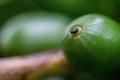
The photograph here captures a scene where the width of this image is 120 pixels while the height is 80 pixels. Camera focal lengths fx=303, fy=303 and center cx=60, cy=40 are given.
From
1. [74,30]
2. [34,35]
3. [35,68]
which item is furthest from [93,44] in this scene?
[34,35]

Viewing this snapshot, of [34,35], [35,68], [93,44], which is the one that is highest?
[34,35]

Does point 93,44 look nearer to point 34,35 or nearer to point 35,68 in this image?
point 35,68

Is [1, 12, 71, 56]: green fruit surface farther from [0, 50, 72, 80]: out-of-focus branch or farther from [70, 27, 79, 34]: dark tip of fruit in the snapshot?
[70, 27, 79, 34]: dark tip of fruit

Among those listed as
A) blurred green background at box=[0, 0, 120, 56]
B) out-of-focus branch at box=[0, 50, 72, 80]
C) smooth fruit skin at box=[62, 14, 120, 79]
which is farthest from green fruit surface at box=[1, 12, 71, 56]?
smooth fruit skin at box=[62, 14, 120, 79]

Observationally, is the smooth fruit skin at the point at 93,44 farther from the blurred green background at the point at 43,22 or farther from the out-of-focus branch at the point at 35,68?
the blurred green background at the point at 43,22

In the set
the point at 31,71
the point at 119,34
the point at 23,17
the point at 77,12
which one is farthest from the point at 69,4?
the point at 119,34

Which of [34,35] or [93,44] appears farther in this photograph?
[34,35]

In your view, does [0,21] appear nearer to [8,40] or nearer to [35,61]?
[8,40]
